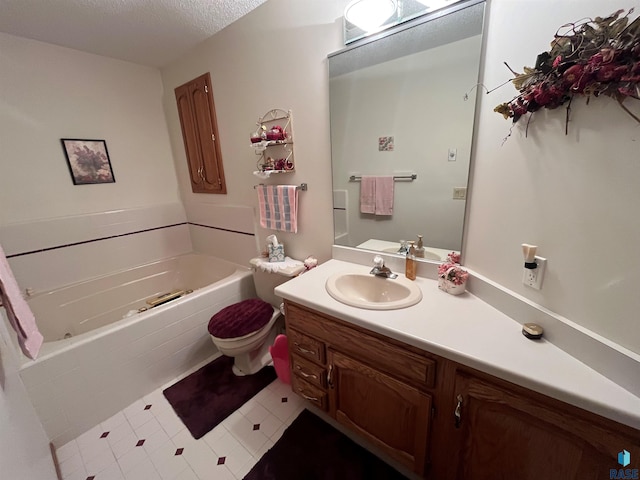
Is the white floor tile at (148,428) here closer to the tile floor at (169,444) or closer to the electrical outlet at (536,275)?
the tile floor at (169,444)

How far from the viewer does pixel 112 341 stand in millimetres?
1491

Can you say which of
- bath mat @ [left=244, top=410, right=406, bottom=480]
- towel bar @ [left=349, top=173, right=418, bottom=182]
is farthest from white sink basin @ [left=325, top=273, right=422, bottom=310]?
bath mat @ [left=244, top=410, right=406, bottom=480]

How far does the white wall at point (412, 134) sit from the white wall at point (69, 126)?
6.68 feet

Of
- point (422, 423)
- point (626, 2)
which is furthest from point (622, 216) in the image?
point (422, 423)

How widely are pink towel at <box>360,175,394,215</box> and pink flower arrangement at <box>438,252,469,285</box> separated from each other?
40 centimetres

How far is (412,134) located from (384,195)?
33cm

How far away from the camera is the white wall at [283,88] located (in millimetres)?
1411

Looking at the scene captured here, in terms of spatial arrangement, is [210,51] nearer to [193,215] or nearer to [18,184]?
[193,215]

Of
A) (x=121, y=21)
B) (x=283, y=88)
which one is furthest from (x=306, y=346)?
(x=121, y=21)

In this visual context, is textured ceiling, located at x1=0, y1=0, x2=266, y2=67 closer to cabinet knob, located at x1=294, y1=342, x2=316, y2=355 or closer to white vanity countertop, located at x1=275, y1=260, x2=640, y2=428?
white vanity countertop, located at x1=275, y1=260, x2=640, y2=428

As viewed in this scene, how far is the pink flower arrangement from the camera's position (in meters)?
1.10

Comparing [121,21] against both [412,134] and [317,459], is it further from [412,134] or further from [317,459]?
[317,459]

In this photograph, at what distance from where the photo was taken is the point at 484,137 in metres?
1.00

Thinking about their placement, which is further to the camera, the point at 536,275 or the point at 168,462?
the point at 168,462
